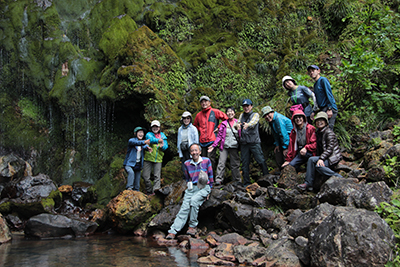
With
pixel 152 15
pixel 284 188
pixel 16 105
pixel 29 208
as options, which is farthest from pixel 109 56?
pixel 284 188

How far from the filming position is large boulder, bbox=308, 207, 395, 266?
358 centimetres

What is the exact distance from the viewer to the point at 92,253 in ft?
18.0

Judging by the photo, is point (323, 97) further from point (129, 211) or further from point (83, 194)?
point (83, 194)

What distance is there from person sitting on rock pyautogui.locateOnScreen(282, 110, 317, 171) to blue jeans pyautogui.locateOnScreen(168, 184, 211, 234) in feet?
7.57

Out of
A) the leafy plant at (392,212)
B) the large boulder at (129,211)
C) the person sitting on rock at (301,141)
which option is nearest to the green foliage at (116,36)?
the large boulder at (129,211)

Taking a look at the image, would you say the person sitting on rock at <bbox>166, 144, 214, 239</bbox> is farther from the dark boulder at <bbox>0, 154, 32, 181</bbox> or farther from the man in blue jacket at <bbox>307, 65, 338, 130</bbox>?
the dark boulder at <bbox>0, 154, 32, 181</bbox>

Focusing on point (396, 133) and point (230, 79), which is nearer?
point (396, 133)

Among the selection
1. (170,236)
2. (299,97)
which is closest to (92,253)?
(170,236)

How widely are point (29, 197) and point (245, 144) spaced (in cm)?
727

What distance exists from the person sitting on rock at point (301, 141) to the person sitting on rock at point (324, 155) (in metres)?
0.21

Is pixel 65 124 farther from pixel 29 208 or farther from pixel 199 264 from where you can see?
pixel 199 264

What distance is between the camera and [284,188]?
21.4 ft

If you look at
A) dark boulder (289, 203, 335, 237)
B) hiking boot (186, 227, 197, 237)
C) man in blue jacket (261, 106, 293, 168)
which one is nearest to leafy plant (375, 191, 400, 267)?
dark boulder (289, 203, 335, 237)

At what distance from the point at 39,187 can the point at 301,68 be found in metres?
11.4
